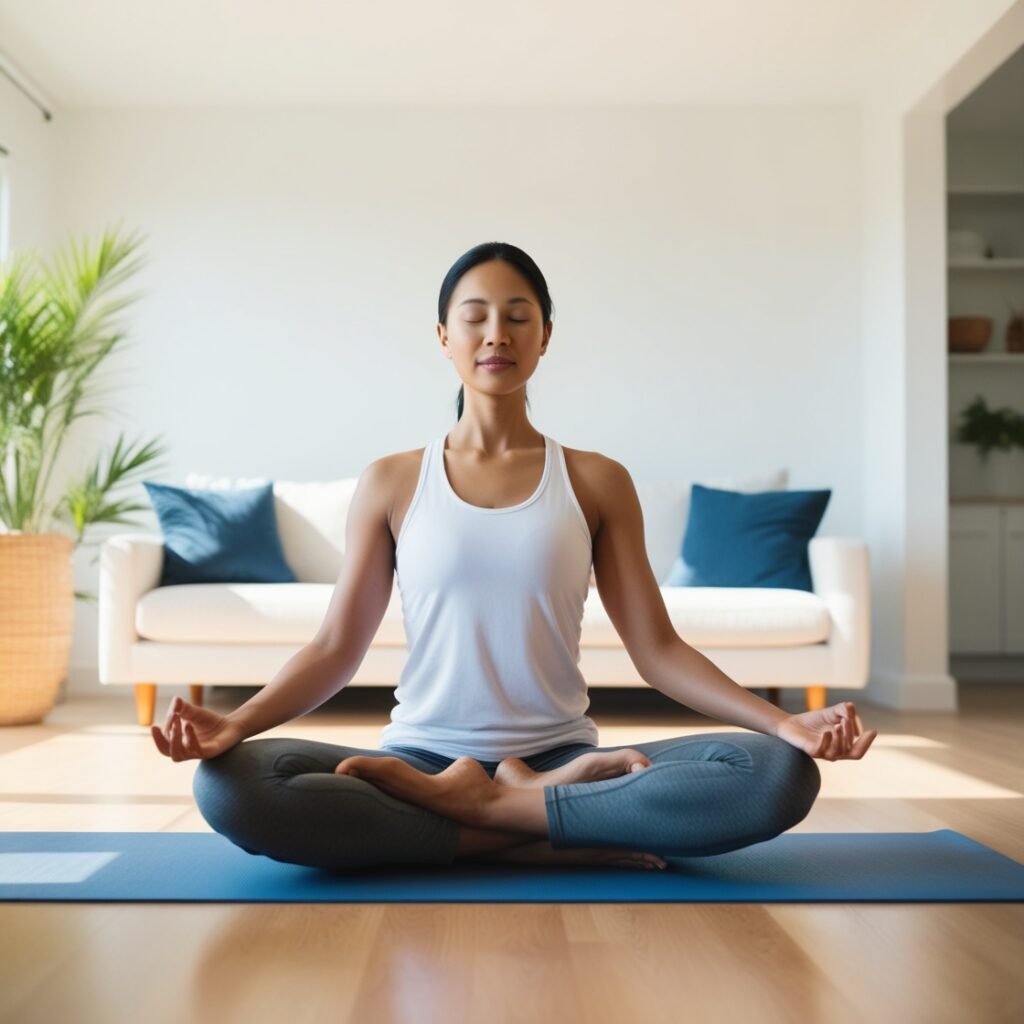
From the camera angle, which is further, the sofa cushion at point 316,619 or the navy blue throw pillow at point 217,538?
the navy blue throw pillow at point 217,538

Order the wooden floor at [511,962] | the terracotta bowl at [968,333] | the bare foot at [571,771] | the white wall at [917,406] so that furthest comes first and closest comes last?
the terracotta bowl at [968,333] → the white wall at [917,406] → the bare foot at [571,771] → the wooden floor at [511,962]

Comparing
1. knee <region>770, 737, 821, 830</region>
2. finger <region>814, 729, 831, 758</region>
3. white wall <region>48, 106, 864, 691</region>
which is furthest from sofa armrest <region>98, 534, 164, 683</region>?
finger <region>814, 729, 831, 758</region>

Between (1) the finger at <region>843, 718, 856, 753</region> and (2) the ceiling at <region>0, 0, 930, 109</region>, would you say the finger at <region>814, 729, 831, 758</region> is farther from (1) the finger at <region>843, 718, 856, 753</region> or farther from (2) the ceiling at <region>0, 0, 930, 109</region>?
(2) the ceiling at <region>0, 0, 930, 109</region>

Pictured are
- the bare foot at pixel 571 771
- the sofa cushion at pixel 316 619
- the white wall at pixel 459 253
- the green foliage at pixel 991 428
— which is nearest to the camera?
the bare foot at pixel 571 771

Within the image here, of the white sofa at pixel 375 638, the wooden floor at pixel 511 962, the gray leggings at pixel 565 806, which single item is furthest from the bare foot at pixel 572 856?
the white sofa at pixel 375 638

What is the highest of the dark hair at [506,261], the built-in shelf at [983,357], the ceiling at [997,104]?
the ceiling at [997,104]

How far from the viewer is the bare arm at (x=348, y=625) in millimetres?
1919

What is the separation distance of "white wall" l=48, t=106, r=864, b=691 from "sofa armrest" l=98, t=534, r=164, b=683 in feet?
3.70

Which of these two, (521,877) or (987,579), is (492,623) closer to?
(521,877)

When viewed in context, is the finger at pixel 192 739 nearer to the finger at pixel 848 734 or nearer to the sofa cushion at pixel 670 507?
the finger at pixel 848 734

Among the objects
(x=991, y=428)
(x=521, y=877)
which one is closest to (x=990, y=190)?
(x=991, y=428)

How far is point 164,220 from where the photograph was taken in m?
5.49

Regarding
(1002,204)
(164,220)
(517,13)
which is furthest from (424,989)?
(1002,204)

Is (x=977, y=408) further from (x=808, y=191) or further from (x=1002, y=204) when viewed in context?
(x=808, y=191)
